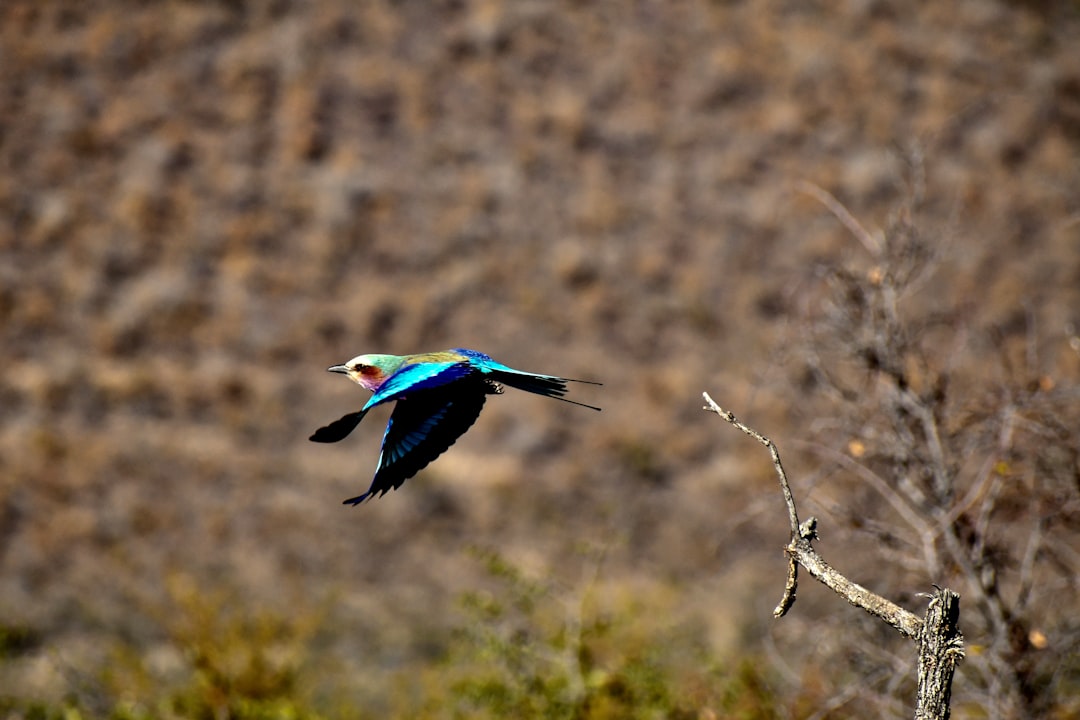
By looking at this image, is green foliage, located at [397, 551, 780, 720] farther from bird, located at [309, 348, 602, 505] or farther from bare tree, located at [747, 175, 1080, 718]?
bird, located at [309, 348, 602, 505]

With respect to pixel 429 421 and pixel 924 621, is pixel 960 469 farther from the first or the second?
pixel 429 421

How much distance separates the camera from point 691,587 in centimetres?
650

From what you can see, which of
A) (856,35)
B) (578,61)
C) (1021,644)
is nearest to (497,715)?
(1021,644)

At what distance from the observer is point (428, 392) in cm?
184

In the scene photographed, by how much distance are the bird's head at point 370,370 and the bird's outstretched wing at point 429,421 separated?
5 cm

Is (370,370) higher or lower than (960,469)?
higher

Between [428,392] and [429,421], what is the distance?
0.05m

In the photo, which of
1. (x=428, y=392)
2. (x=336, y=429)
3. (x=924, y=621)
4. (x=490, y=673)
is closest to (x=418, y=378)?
(x=428, y=392)

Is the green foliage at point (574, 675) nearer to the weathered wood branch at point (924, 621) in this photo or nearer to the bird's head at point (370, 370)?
the weathered wood branch at point (924, 621)

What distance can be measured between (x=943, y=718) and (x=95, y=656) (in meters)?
5.47

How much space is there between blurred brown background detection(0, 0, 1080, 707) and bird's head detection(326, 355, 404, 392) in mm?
4573

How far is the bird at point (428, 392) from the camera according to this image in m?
1.70

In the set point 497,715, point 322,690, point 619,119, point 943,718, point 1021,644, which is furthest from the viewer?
point 619,119

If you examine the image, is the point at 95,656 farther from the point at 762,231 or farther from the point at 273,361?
the point at 762,231
